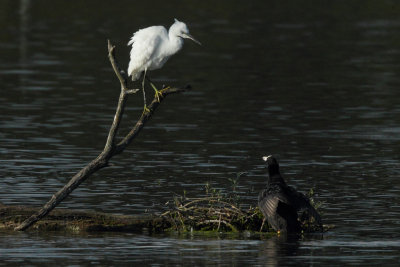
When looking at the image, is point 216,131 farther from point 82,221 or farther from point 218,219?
point 82,221

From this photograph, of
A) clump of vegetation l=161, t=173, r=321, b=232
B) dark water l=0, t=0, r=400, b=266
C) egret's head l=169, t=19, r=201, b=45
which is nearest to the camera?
dark water l=0, t=0, r=400, b=266

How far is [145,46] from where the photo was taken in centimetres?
1859

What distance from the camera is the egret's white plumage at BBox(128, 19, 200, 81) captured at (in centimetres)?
1853

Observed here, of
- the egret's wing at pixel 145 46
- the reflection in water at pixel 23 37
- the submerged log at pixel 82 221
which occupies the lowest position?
the submerged log at pixel 82 221

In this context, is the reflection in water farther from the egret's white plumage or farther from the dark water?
the egret's white plumage

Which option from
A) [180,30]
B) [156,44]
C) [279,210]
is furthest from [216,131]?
[279,210]

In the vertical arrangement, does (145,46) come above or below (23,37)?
below

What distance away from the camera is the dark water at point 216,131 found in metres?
16.5

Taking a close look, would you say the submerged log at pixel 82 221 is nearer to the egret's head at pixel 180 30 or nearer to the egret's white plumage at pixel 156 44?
the egret's white plumage at pixel 156 44

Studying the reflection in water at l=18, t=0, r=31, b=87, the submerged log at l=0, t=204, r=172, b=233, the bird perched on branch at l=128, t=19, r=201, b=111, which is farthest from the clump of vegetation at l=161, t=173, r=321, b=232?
the reflection in water at l=18, t=0, r=31, b=87

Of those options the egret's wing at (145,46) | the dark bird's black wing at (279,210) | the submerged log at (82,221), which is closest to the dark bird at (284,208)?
the dark bird's black wing at (279,210)

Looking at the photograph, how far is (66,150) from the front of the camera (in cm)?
2530

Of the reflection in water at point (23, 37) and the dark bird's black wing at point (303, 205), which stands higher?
the reflection in water at point (23, 37)

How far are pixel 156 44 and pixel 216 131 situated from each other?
31.1ft
